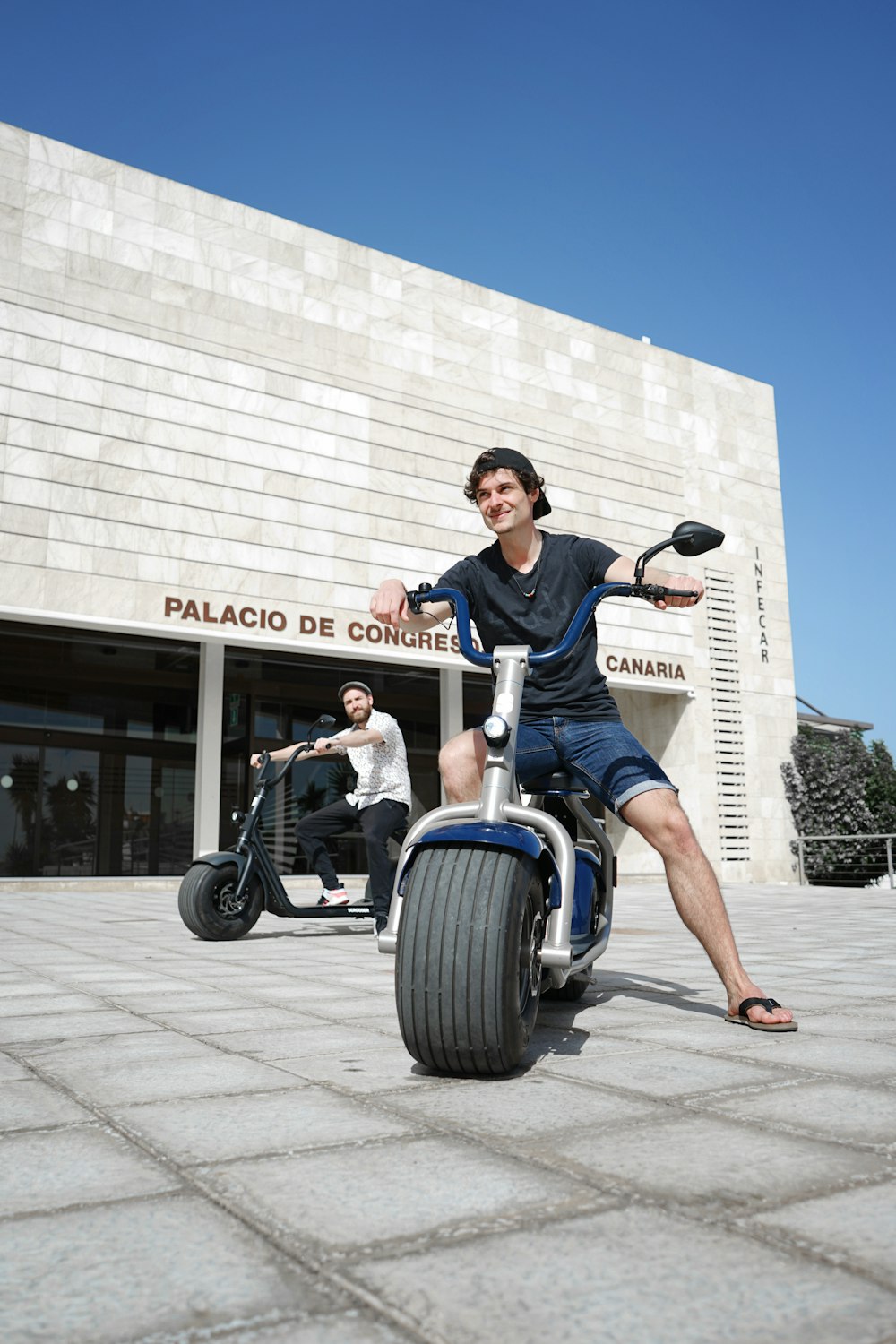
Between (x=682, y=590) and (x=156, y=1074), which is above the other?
(x=682, y=590)

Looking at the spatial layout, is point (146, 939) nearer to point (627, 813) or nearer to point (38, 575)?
point (627, 813)

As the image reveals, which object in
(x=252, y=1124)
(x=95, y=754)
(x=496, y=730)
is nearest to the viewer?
(x=252, y=1124)

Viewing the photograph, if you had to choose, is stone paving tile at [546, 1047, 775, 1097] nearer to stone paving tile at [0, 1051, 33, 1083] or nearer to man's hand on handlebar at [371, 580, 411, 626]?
stone paving tile at [0, 1051, 33, 1083]

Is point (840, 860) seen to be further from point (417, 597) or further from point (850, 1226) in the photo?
point (850, 1226)

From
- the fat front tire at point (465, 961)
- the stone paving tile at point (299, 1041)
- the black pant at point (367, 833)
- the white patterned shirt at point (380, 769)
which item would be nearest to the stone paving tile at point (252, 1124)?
the fat front tire at point (465, 961)

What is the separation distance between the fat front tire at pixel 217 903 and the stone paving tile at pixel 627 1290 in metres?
5.66

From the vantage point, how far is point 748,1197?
1.61 m

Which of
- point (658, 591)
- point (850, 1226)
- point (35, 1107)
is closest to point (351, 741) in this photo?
point (658, 591)

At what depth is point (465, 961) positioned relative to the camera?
2.45 metres

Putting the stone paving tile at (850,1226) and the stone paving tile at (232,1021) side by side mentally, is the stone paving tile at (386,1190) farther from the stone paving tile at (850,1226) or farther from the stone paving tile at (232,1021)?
the stone paving tile at (232,1021)

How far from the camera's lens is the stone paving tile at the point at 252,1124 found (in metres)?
1.92

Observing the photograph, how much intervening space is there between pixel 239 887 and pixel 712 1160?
551cm

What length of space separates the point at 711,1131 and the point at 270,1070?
114 centimetres

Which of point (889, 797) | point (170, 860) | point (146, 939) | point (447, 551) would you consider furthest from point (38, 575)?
point (889, 797)
